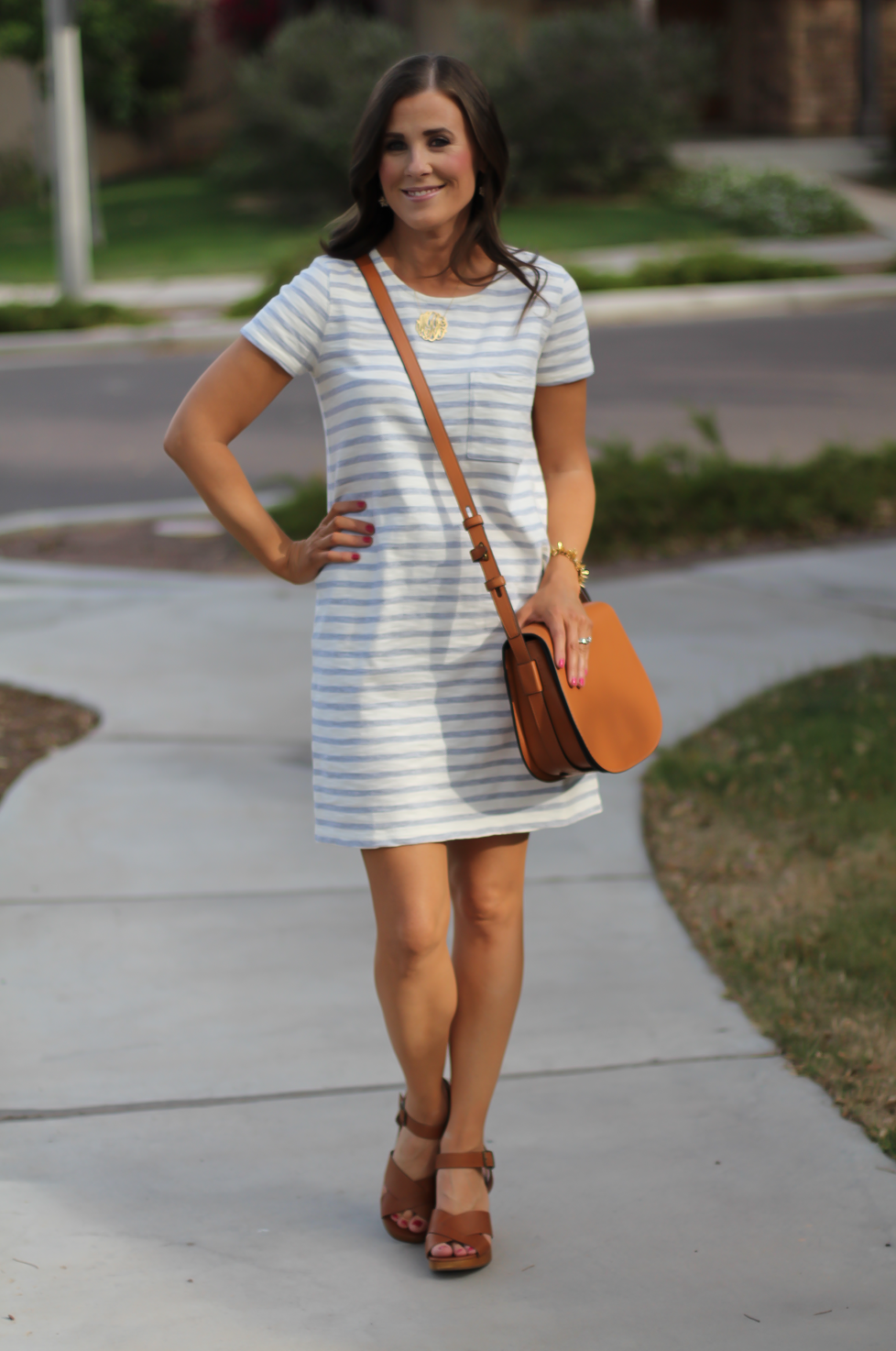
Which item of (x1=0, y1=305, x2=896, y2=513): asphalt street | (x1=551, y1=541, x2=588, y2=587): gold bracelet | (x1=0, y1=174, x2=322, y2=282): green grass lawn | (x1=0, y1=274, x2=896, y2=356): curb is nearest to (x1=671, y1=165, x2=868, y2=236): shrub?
(x1=0, y1=274, x2=896, y2=356): curb

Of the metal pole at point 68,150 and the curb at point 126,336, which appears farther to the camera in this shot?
the metal pole at point 68,150

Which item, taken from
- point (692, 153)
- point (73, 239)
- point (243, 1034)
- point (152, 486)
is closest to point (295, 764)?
point (243, 1034)

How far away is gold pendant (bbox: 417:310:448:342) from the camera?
237 cm

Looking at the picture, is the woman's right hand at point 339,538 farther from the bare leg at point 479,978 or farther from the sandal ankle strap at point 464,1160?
the sandal ankle strap at point 464,1160

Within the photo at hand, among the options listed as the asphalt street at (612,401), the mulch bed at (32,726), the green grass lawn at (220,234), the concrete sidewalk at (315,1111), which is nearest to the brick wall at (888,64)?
the green grass lawn at (220,234)

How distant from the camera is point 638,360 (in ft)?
43.2

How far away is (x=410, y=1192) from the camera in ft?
8.41

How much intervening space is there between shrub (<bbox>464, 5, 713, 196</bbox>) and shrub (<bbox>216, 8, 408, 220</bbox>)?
5.90 ft

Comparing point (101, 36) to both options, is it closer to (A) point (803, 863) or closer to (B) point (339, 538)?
(A) point (803, 863)

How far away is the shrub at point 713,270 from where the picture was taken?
1736 cm

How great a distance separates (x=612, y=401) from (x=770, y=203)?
1188 centimetres

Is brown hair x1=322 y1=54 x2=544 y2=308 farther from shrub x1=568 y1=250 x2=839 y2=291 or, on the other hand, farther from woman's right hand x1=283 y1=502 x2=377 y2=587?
shrub x1=568 y1=250 x2=839 y2=291

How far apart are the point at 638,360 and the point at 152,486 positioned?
5.09 metres

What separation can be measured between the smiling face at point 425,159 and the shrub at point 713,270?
1531 centimetres
